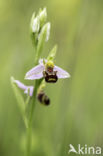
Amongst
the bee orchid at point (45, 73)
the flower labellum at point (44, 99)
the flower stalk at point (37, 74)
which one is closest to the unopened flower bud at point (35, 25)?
the flower stalk at point (37, 74)

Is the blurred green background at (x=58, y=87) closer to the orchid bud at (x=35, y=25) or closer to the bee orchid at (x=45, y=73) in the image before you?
the bee orchid at (x=45, y=73)

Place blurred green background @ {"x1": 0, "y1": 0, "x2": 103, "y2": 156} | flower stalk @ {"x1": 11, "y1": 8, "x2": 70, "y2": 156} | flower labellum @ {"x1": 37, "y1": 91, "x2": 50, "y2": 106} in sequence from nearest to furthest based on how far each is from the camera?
flower stalk @ {"x1": 11, "y1": 8, "x2": 70, "y2": 156}
flower labellum @ {"x1": 37, "y1": 91, "x2": 50, "y2": 106}
blurred green background @ {"x1": 0, "y1": 0, "x2": 103, "y2": 156}

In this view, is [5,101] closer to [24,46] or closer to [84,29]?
[24,46]

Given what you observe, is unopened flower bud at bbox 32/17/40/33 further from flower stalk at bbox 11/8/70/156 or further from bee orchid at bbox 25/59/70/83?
bee orchid at bbox 25/59/70/83

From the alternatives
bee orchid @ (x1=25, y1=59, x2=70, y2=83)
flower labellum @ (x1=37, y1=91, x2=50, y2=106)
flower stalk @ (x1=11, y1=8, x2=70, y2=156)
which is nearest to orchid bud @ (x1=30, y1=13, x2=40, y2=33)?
flower stalk @ (x1=11, y1=8, x2=70, y2=156)

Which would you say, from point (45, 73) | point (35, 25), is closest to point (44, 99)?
point (45, 73)

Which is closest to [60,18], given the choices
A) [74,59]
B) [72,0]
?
[72,0]

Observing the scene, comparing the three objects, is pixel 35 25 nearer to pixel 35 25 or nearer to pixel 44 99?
pixel 35 25
